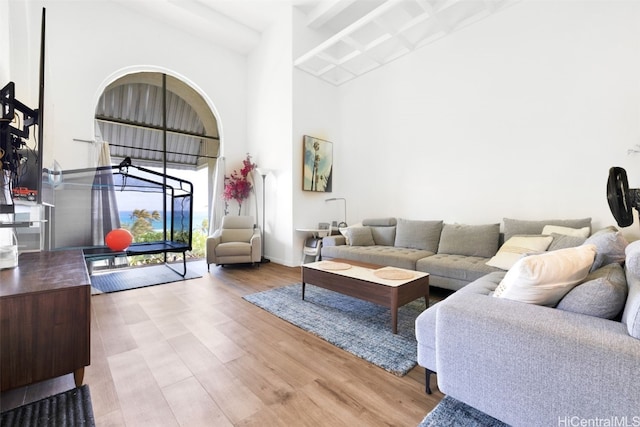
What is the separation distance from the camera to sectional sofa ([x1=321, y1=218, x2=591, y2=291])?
2838 millimetres

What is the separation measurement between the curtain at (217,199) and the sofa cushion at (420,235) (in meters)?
3.38

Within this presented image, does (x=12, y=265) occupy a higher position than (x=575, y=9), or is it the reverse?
(x=575, y=9)

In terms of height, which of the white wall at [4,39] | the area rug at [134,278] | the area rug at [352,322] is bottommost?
the area rug at [352,322]

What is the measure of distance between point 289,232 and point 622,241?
12.4 ft

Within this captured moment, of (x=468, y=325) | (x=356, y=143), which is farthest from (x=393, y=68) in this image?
(x=468, y=325)

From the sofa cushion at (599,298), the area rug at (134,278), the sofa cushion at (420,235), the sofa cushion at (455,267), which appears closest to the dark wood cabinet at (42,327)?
the area rug at (134,278)

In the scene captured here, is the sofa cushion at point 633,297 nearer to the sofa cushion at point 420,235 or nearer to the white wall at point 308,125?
the sofa cushion at point 420,235

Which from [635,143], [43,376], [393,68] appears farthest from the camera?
[393,68]

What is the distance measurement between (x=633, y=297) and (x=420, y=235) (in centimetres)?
272

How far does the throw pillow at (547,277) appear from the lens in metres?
1.18

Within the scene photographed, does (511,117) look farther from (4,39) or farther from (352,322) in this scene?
(4,39)

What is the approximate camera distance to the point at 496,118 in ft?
11.3

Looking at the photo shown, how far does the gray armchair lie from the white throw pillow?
3694 millimetres

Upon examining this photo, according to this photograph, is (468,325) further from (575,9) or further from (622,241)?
(575,9)
